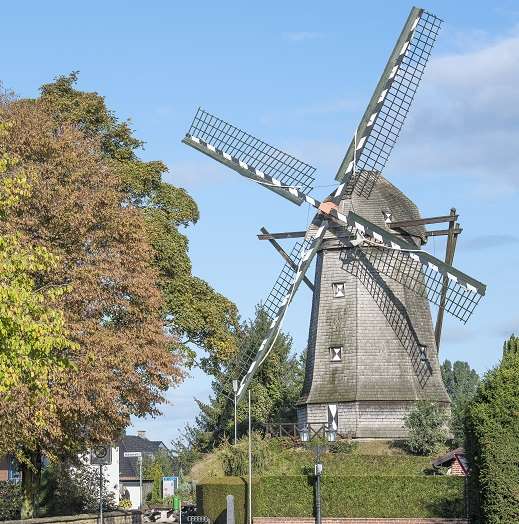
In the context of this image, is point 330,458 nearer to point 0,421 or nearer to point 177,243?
point 177,243

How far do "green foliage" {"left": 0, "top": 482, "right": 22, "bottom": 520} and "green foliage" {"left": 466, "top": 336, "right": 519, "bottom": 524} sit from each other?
20.5 meters

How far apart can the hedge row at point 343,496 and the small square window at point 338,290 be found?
35.6 feet

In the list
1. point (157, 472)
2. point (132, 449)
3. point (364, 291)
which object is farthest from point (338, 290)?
point (132, 449)

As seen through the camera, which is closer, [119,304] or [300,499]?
[119,304]

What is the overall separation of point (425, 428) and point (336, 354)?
533 centimetres

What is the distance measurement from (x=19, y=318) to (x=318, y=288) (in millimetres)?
32841

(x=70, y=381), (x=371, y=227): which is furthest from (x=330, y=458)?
(x=70, y=381)

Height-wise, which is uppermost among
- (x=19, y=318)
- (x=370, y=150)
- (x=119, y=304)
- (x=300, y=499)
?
(x=370, y=150)

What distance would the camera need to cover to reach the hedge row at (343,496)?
44750 mm

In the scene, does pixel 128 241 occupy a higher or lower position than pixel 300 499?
higher

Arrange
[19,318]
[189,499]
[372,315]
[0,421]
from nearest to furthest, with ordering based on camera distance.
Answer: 1. [19,318]
2. [0,421]
3. [372,315]
4. [189,499]

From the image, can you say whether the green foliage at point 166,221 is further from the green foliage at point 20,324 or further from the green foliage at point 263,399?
the green foliage at point 20,324

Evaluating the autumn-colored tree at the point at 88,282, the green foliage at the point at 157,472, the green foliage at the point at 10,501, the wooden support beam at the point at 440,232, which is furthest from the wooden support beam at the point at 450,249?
the green foliage at the point at 157,472

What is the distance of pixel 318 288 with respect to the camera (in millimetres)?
55562
